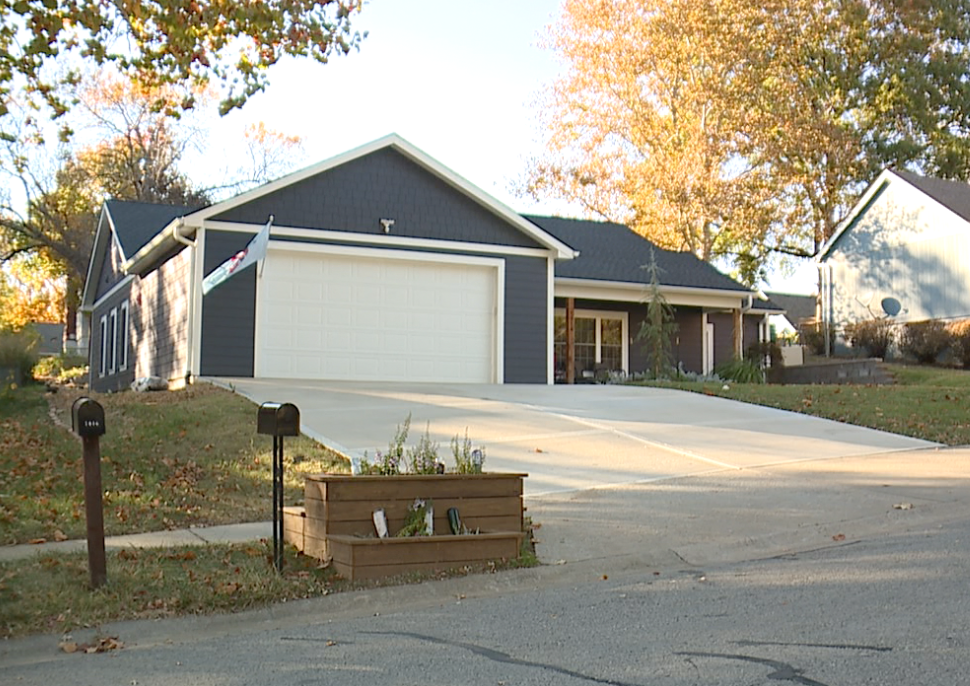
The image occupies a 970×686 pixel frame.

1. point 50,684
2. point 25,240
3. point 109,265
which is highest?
point 25,240

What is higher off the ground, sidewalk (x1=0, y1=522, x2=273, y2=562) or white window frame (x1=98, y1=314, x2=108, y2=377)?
white window frame (x1=98, y1=314, x2=108, y2=377)

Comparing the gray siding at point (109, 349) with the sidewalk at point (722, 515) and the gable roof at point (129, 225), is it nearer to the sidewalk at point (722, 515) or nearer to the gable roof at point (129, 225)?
the gable roof at point (129, 225)

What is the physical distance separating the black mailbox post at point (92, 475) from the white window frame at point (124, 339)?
18.5 meters

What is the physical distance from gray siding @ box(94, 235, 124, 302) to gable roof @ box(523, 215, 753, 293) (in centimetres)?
1074

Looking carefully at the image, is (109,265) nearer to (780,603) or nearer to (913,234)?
(913,234)

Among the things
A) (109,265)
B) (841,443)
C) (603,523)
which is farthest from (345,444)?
(109,265)

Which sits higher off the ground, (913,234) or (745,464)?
(913,234)

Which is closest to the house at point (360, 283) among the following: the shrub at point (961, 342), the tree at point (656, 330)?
the tree at point (656, 330)

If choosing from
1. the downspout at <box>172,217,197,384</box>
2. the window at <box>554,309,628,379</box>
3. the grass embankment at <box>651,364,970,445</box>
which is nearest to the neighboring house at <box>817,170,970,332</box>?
the window at <box>554,309,628,379</box>

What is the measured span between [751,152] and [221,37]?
80.8 ft

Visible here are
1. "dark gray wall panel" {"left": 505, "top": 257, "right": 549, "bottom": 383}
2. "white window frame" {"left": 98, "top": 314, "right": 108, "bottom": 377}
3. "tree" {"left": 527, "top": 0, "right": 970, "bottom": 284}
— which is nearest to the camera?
"dark gray wall panel" {"left": 505, "top": 257, "right": 549, "bottom": 383}

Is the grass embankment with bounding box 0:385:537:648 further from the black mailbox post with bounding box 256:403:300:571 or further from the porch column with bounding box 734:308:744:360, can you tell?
the porch column with bounding box 734:308:744:360

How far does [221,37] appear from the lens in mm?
12797

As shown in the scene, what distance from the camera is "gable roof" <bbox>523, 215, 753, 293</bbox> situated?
24.6 metres
